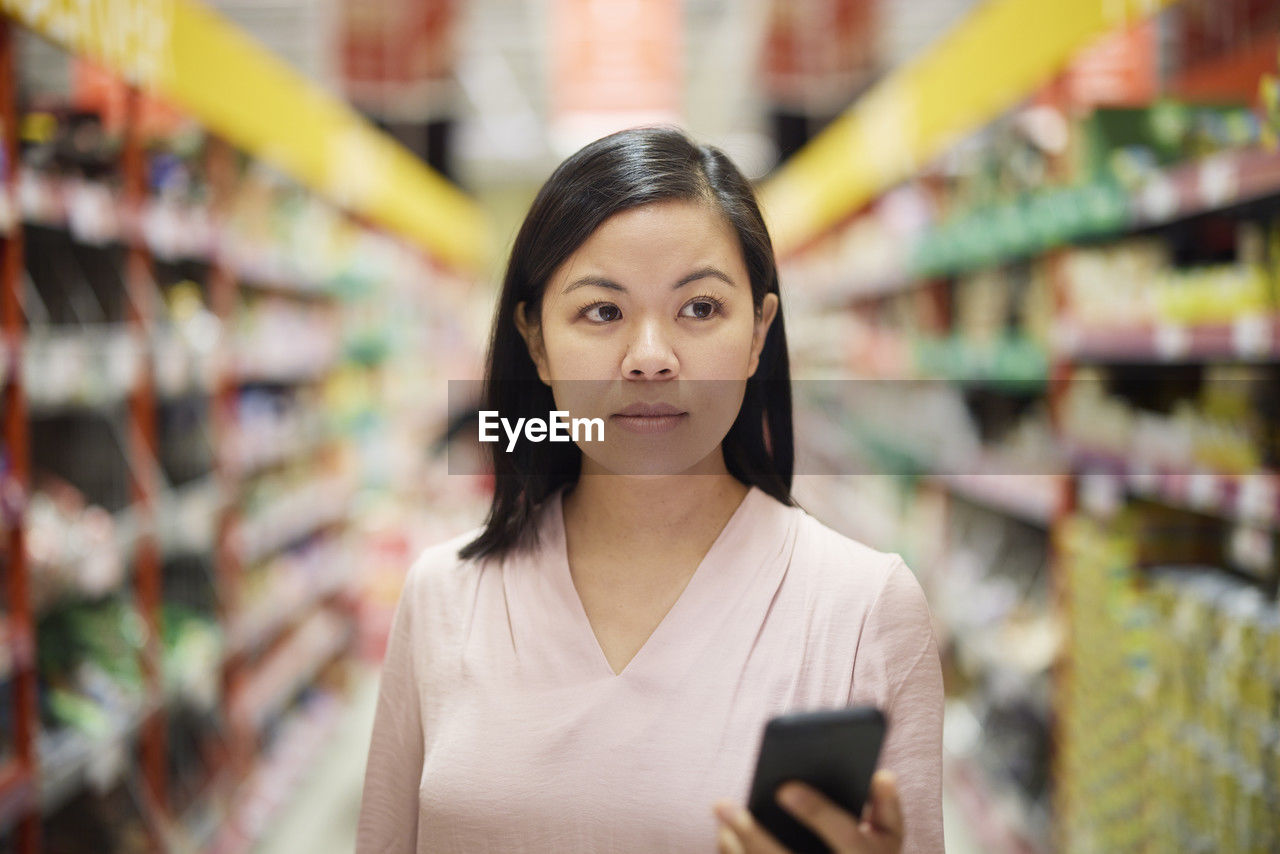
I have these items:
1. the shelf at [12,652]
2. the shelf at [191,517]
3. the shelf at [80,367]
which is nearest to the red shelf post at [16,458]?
the shelf at [12,652]

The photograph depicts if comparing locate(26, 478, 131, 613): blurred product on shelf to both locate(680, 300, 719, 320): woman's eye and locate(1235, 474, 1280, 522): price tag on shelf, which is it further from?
locate(1235, 474, 1280, 522): price tag on shelf

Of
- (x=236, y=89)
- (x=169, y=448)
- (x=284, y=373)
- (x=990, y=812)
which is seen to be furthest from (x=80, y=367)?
(x=990, y=812)

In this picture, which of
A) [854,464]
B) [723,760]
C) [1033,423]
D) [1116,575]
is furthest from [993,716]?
[723,760]

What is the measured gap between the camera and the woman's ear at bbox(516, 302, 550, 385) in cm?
114

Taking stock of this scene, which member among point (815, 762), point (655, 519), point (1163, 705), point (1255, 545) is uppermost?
point (655, 519)

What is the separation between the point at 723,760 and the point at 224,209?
3454mm

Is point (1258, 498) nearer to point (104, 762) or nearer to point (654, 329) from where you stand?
point (654, 329)

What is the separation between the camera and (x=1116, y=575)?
8.95 ft

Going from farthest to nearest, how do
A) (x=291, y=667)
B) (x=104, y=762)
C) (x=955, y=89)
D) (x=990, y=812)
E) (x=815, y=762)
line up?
1. (x=291, y=667)
2. (x=955, y=89)
3. (x=990, y=812)
4. (x=104, y=762)
5. (x=815, y=762)

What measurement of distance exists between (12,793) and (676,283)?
2121 millimetres

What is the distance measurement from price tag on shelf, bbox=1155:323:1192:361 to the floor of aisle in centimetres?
179

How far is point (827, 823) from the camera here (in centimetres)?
85

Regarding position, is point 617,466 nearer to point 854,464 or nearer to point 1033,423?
point 1033,423

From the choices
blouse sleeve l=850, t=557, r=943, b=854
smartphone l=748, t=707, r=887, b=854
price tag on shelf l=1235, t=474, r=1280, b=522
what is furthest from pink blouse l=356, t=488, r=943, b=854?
price tag on shelf l=1235, t=474, r=1280, b=522
